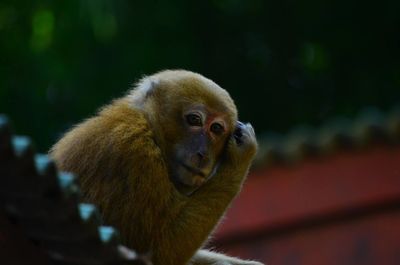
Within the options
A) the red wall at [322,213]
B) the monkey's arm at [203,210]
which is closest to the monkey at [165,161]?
the monkey's arm at [203,210]

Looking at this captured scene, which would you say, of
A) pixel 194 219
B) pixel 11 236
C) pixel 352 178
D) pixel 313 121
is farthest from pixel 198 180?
pixel 313 121

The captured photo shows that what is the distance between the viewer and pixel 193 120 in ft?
19.8

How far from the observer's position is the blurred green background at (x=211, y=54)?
16344mm

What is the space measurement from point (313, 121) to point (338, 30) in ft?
6.30

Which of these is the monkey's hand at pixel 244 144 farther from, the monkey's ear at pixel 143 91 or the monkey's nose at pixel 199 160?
the monkey's ear at pixel 143 91

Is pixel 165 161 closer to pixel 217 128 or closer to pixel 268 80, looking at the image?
pixel 217 128

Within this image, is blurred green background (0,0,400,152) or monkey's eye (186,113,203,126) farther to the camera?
blurred green background (0,0,400,152)

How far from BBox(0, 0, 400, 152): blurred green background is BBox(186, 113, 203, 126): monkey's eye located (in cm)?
929

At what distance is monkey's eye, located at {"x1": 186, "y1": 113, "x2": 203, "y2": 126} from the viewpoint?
19.7ft

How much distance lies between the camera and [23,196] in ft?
12.0

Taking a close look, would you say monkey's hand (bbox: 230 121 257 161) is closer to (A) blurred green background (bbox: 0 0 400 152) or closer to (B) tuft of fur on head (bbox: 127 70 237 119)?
(B) tuft of fur on head (bbox: 127 70 237 119)

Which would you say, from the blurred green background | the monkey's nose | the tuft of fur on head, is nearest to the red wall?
the tuft of fur on head

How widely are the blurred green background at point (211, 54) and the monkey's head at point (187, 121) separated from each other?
909 cm

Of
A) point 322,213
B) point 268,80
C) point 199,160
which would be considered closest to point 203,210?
point 199,160
